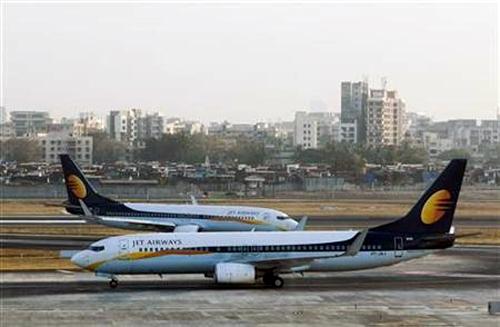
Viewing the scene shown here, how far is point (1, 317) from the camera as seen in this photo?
129 ft

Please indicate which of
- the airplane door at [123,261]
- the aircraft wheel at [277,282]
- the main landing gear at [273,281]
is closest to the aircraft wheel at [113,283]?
the airplane door at [123,261]

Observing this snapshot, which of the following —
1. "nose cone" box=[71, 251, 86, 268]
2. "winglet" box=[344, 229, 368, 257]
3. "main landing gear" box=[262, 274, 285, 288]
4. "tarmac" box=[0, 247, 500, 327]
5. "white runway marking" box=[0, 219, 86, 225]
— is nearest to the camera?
"tarmac" box=[0, 247, 500, 327]

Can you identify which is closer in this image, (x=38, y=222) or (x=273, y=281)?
(x=273, y=281)

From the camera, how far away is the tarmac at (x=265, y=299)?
3862 centimetres

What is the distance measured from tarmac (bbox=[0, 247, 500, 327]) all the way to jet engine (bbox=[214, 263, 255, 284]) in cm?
48

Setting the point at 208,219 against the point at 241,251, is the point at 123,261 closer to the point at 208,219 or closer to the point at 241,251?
the point at 241,251

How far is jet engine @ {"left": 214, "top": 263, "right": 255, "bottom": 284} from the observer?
47.8 meters

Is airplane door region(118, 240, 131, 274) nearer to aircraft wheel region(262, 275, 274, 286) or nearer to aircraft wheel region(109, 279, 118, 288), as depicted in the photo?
aircraft wheel region(109, 279, 118, 288)

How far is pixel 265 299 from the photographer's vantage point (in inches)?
1741

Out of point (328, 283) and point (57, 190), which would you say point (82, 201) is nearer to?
point (328, 283)

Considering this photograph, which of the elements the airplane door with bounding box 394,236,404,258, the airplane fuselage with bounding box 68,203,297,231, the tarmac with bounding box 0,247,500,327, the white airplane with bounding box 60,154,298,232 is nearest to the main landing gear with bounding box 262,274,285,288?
the tarmac with bounding box 0,247,500,327

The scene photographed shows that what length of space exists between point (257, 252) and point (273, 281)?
159 cm

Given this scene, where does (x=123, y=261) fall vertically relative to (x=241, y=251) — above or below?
below

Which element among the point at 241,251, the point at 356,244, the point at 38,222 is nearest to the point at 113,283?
the point at 241,251
